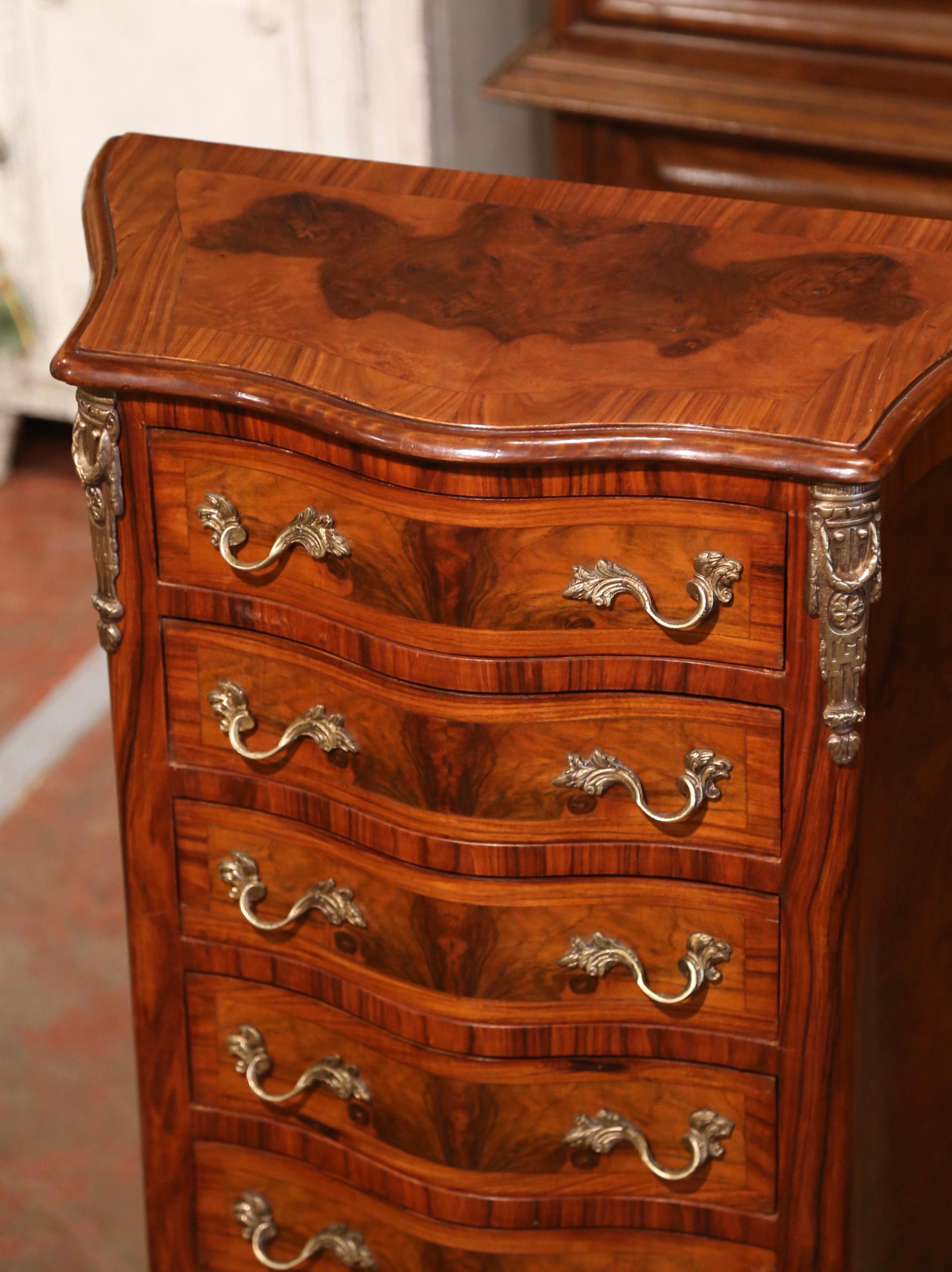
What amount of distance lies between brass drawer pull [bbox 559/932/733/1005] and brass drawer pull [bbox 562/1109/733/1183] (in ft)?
0.36

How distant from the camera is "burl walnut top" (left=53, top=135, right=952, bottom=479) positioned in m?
1.21

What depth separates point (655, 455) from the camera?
1.20m

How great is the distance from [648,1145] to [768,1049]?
142 millimetres

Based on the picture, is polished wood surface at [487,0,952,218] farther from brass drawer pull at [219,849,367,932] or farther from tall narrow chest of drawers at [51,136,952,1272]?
brass drawer pull at [219,849,367,932]

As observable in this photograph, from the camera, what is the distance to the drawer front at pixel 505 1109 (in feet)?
4.74

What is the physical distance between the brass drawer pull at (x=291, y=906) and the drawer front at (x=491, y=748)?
0.08 meters

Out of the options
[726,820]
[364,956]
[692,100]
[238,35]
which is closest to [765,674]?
[726,820]

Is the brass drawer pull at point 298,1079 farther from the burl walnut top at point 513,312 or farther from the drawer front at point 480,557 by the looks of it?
the burl walnut top at point 513,312

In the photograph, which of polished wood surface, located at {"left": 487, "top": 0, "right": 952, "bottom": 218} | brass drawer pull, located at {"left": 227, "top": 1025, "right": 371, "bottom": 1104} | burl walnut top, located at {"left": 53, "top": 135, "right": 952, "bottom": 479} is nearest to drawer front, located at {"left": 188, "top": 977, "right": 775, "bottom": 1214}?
brass drawer pull, located at {"left": 227, "top": 1025, "right": 371, "bottom": 1104}

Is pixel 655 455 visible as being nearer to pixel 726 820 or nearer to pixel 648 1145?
pixel 726 820

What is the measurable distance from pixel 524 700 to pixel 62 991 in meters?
1.27

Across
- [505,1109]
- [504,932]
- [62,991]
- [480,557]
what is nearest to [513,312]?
[480,557]

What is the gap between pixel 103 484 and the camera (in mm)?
1363

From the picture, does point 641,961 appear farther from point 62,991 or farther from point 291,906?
point 62,991
